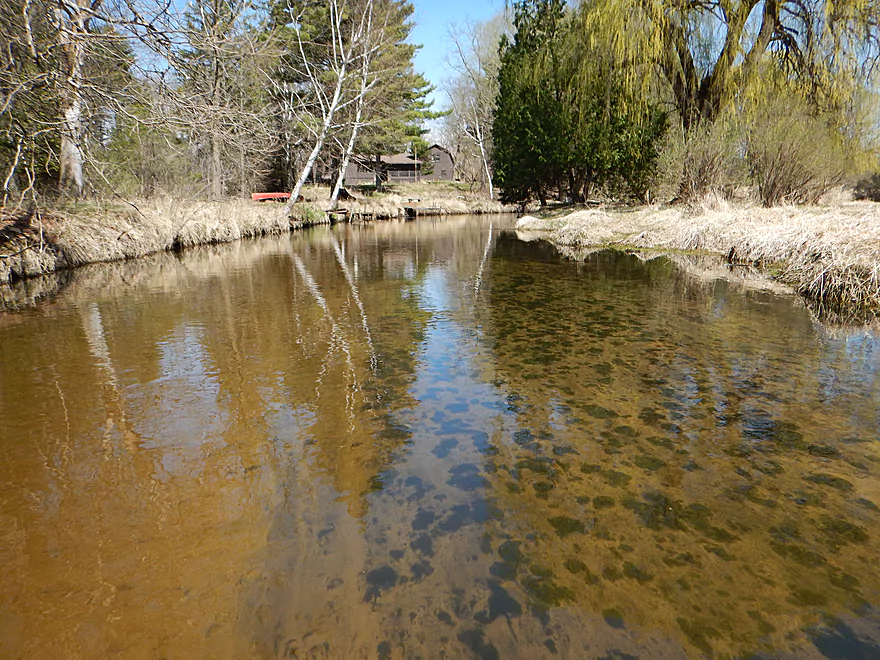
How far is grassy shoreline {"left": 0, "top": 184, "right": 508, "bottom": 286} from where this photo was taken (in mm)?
9125

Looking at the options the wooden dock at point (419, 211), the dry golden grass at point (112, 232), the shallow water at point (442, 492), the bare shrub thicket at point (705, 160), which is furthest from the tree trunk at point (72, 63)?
the wooden dock at point (419, 211)

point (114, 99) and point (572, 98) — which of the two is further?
point (572, 98)

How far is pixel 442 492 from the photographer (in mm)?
2781

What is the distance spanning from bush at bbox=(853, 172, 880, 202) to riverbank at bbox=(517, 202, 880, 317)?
9886 mm

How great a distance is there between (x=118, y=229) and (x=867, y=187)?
81.3 ft

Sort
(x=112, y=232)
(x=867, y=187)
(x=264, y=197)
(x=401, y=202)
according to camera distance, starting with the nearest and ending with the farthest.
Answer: (x=112, y=232)
(x=867, y=187)
(x=264, y=197)
(x=401, y=202)

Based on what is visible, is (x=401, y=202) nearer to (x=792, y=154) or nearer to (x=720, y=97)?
(x=720, y=97)

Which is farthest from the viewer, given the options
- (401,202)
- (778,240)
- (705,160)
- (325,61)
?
(401,202)

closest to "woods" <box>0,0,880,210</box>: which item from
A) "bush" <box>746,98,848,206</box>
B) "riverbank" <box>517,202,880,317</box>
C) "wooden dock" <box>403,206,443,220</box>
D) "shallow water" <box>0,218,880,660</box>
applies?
"bush" <box>746,98,848,206</box>

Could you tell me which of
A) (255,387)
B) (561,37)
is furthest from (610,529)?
(561,37)

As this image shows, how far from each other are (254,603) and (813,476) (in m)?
2.94

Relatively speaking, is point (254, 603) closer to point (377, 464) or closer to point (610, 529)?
point (377, 464)

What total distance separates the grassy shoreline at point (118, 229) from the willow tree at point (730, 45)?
12.0 m

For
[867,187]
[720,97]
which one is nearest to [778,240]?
[720,97]
